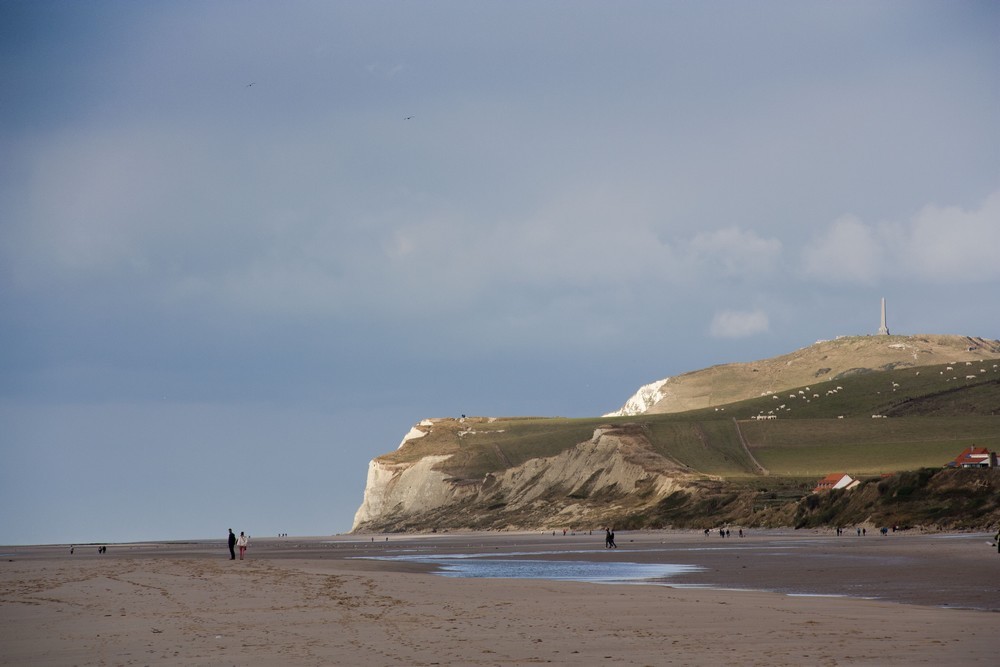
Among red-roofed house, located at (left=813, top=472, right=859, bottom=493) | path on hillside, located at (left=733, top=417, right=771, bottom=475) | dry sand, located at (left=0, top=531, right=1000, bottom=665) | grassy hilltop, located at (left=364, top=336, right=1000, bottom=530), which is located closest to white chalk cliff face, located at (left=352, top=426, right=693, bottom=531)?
grassy hilltop, located at (left=364, top=336, right=1000, bottom=530)

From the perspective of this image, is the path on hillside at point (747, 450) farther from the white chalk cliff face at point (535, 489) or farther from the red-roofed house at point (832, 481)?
the red-roofed house at point (832, 481)

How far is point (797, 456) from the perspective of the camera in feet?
489

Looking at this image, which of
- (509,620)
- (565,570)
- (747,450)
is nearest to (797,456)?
(747,450)

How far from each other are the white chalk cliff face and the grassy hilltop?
2.31ft

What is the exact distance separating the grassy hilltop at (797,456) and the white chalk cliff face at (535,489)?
0.70 m

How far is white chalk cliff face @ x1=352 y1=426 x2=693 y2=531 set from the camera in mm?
135250

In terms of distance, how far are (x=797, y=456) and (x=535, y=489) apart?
34.8 meters

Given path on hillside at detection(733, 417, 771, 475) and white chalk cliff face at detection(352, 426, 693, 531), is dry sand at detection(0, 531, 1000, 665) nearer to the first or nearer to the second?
white chalk cliff face at detection(352, 426, 693, 531)

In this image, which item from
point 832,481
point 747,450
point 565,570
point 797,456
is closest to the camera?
point 565,570

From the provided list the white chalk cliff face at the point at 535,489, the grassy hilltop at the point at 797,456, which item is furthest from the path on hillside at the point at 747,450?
the white chalk cliff face at the point at 535,489

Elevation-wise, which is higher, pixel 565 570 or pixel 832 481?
pixel 832 481

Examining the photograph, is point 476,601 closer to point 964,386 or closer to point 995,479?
point 995,479

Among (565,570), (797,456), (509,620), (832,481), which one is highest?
(797,456)

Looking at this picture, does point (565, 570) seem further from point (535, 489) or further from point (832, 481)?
point (535, 489)
